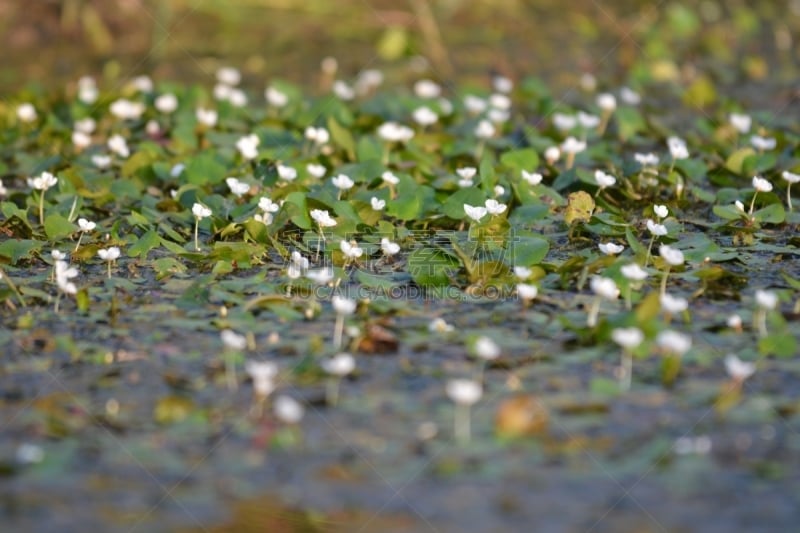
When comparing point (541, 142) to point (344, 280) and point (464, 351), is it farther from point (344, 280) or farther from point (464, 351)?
point (464, 351)

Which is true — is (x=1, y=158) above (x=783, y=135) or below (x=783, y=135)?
below

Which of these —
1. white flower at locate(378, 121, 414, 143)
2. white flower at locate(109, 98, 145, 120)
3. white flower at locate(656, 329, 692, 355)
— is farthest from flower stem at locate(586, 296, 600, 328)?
white flower at locate(109, 98, 145, 120)

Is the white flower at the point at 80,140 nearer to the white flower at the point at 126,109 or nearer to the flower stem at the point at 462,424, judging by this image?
the white flower at the point at 126,109

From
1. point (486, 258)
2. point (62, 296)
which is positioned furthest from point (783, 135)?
point (62, 296)

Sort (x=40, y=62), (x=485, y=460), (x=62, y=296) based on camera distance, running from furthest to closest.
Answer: (x=40, y=62) < (x=62, y=296) < (x=485, y=460)

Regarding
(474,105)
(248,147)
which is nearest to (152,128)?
(248,147)

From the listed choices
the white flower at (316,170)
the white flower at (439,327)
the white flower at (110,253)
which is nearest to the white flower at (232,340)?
the white flower at (439,327)
